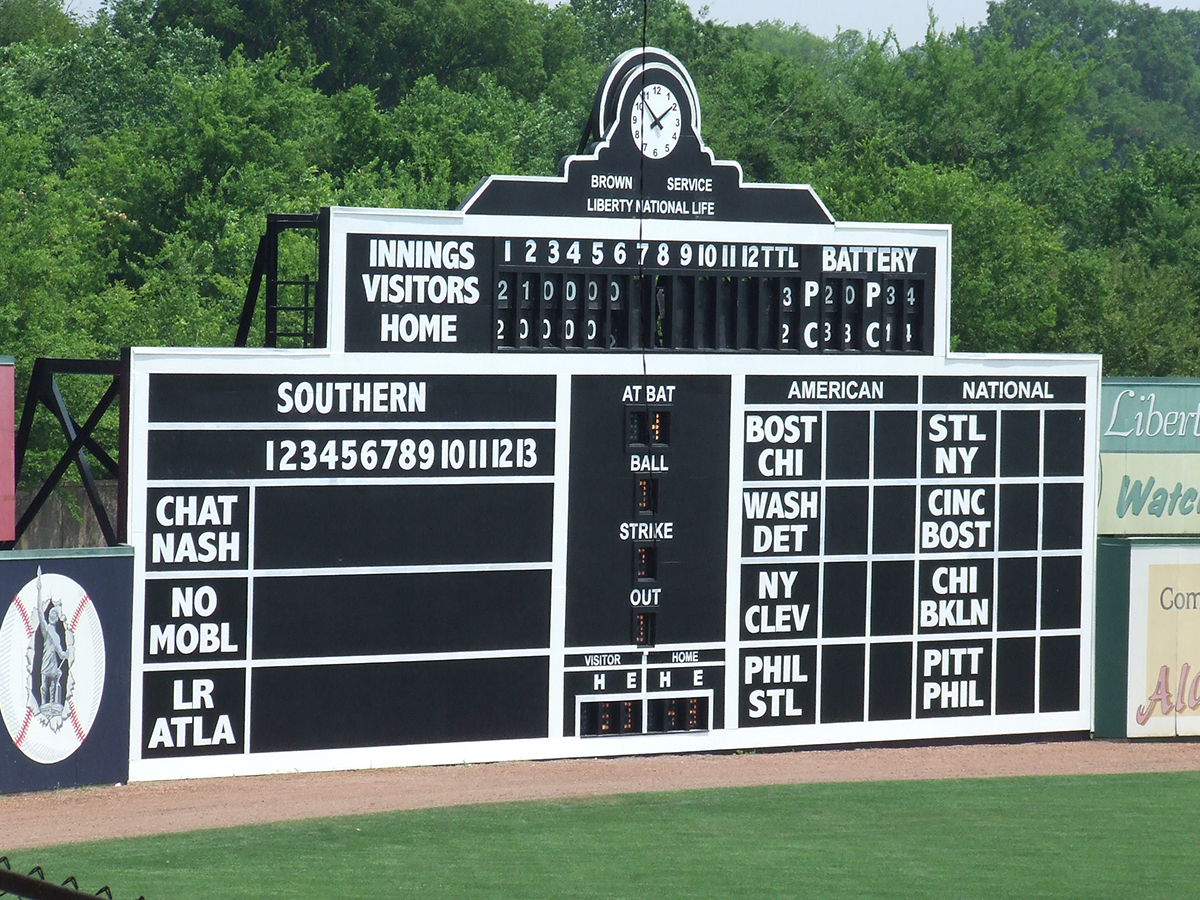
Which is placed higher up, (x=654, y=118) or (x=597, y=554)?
(x=654, y=118)

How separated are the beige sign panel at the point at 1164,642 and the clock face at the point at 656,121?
6900 mm

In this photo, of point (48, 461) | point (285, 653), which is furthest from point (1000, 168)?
point (285, 653)

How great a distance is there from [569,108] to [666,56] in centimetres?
4958

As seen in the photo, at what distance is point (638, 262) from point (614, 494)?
7.28 ft

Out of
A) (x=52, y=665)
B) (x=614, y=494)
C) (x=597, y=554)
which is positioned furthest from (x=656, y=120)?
(x=52, y=665)

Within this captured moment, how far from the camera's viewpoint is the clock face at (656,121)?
1580cm

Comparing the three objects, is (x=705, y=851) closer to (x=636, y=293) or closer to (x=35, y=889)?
(x=636, y=293)

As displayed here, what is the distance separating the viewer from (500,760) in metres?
15.4

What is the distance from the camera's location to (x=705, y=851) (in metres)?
12.3

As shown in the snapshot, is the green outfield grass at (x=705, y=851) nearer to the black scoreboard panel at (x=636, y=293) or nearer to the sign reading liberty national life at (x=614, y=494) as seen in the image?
the sign reading liberty national life at (x=614, y=494)

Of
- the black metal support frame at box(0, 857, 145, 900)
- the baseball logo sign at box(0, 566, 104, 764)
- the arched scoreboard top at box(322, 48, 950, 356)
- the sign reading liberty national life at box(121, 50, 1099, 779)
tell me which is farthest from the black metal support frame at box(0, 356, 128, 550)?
the black metal support frame at box(0, 857, 145, 900)

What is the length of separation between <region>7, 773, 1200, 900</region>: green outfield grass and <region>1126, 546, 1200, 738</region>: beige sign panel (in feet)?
9.43

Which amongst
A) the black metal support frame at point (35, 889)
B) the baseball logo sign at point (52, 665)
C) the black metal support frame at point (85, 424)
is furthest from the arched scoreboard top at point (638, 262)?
the black metal support frame at point (35, 889)

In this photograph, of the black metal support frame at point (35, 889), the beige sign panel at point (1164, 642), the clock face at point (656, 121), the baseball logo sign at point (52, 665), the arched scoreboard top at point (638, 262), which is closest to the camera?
the black metal support frame at point (35, 889)
